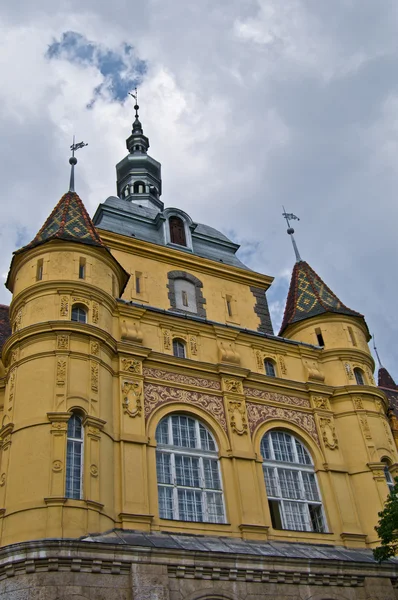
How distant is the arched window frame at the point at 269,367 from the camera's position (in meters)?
25.9

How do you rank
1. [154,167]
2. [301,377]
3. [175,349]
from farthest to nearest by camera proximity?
[154,167]
[301,377]
[175,349]

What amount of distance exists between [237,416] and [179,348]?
11.1ft

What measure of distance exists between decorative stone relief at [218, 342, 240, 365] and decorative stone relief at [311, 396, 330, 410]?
11.4ft

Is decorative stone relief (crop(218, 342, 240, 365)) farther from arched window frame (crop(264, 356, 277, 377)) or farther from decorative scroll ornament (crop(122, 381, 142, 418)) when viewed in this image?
decorative scroll ornament (crop(122, 381, 142, 418))

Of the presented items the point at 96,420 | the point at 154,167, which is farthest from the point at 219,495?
the point at 154,167

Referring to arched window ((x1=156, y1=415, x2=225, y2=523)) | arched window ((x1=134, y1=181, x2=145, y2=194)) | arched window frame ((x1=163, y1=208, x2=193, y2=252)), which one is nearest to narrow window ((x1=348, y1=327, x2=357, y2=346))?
arched window frame ((x1=163, y1=208, x2=193, y2=252))

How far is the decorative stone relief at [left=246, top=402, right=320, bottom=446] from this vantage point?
23.5 meters

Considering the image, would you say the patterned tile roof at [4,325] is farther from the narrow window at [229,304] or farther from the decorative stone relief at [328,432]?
the decorative stone relief at [328,432]

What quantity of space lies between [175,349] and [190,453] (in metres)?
4.26

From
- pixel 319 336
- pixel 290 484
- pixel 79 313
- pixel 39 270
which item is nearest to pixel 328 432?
pixel 290 484

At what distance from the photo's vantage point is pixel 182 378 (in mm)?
23078

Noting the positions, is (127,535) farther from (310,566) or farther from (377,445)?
(377,445)

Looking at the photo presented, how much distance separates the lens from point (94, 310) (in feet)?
72.2

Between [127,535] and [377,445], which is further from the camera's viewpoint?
[377,445]
